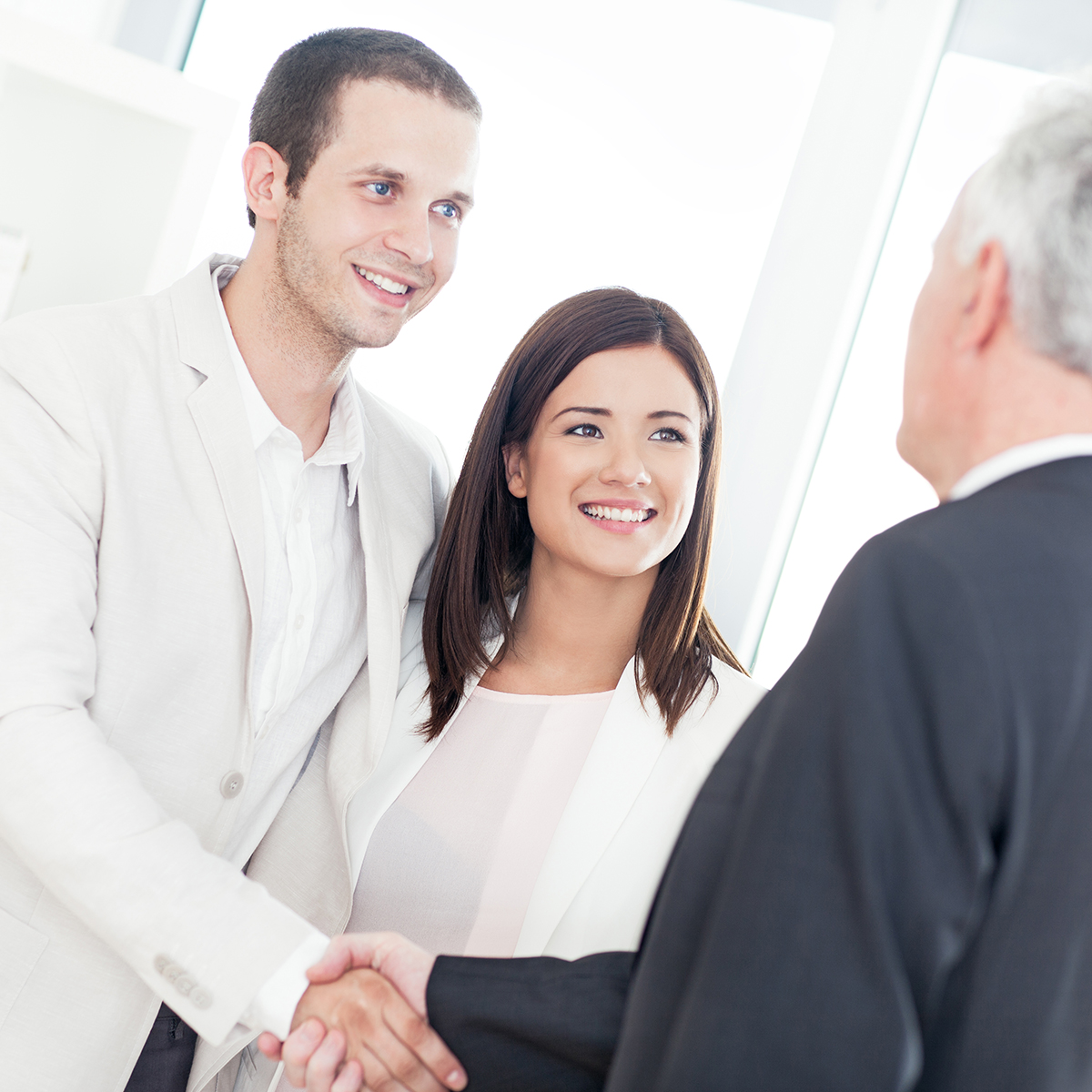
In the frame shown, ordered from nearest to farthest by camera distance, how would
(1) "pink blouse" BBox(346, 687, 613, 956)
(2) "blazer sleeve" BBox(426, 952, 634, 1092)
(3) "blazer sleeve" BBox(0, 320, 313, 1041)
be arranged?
1. (2) "blazer sleeve" BBox(426, 952, 634, 1092)
2. (3) "blazer sleeve" BBox(0, 320, 313, 1041)
3. (1) "pink blouse" BBox(346, 687, 613, 956)

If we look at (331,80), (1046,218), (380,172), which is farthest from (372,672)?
(1046,218)

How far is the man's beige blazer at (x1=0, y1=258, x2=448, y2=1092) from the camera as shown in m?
1.21

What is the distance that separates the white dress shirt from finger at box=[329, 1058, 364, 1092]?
0.39 meters

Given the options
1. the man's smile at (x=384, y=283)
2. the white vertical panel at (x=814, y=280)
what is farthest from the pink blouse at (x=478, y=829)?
the man's smile at (x=384, y=283)

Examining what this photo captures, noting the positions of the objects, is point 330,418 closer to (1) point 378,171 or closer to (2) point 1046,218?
(1) point 378,171

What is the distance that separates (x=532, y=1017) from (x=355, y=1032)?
13.2 inches

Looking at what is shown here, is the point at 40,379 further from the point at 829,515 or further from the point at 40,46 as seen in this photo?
the point at 829,515

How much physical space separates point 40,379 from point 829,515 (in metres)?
1.65

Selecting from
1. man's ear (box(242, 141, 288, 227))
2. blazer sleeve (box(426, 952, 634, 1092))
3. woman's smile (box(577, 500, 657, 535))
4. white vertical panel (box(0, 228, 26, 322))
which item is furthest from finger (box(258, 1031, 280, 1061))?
white vertical panel (box(0, 228, 26, 322))

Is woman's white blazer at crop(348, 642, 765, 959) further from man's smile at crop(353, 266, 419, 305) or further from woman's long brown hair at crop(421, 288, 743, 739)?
man's smile at crop(353, 266, 419, 305)

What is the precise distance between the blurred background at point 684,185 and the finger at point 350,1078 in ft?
4.22

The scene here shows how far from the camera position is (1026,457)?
2.51ft

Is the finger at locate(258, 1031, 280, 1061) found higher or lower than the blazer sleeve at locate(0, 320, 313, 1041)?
lower

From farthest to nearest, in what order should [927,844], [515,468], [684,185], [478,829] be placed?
[684,185]
[515,468]
[478,829]
[927,844]
